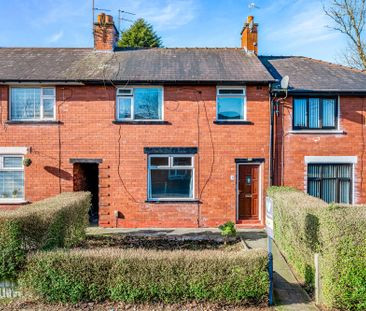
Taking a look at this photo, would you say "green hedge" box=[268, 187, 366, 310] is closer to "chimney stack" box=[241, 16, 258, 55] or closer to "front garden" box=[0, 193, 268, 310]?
"front garden" box=[0, 193, 268, 310]

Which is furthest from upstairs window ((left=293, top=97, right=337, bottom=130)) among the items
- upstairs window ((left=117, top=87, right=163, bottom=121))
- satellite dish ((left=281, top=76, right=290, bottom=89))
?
upstairs window ((left=117, top=87, right=163, bottom=121))

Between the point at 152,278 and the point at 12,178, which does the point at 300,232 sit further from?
the point at 12,178

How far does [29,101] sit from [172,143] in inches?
225

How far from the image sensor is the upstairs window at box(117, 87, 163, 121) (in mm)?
10695

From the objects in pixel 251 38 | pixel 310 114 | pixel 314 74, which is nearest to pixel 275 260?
pixel 310 114

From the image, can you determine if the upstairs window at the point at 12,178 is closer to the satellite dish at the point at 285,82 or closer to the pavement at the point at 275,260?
the pavement at the point at 275,260

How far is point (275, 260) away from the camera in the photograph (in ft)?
24.4

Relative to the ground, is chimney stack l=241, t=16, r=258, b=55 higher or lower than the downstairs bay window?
higher

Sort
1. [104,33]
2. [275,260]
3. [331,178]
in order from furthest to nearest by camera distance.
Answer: [104,33] < [331,178] < [275,260]

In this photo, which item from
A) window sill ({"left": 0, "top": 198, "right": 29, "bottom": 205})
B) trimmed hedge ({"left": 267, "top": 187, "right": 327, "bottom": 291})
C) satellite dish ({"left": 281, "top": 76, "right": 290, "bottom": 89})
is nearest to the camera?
trimmed hedge ({"left": 267, "top": 187, "right": 327, "bottom": 291})

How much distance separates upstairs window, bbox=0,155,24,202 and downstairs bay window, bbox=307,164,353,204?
11072 millimetres

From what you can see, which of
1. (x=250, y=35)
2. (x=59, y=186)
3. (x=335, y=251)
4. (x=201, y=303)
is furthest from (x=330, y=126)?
(x=59, y=186)

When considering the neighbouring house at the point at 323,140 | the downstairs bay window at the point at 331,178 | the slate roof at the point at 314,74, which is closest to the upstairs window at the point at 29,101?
the neighbouring house at the point at 323,140

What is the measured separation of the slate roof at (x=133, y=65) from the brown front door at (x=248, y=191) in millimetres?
3407
